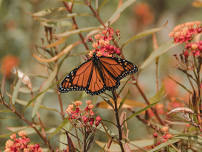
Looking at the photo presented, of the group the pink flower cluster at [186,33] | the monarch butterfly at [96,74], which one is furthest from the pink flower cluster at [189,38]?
the monarch butterfly at [96,74]

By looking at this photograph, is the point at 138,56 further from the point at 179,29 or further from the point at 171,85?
the point at 179,29

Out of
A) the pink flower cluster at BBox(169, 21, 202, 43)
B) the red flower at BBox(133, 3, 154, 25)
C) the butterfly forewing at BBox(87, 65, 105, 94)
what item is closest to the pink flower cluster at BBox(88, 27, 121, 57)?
the butterfly forewing at BBox(87, 65, 105, 94)

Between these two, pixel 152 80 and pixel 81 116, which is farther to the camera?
pixel 152 80

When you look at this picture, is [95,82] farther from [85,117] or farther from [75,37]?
[75,37]

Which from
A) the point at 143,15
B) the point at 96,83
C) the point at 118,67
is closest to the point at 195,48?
the point at 118,67

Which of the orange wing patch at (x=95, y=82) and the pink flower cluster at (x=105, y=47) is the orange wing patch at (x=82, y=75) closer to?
the orange wing patch at (x=95, y=82)

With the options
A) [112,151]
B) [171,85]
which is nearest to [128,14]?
[171,85]
